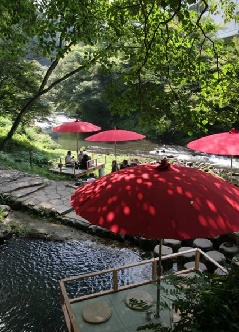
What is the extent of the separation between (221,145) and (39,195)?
6.80 m

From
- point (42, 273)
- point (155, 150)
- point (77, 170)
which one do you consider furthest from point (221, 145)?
point (155, 150)

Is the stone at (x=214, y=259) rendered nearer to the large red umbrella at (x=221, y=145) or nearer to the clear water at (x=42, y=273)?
the clear water at (x=42, y=273)

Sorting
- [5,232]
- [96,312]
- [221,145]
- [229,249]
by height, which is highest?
[221,145]

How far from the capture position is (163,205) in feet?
10.4

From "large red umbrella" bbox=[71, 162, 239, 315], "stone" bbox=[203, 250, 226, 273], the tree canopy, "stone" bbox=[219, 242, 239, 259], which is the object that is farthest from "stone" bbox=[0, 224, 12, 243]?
"stone" bbox=[219, 242, 239, 259]

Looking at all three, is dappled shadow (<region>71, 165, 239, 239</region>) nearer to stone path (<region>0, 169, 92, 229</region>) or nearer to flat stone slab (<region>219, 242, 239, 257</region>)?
flat stone slab (<region>219, 242, 239, 257</region>)

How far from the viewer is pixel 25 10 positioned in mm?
5973

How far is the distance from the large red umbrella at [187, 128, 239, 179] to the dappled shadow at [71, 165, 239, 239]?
4.78 metres

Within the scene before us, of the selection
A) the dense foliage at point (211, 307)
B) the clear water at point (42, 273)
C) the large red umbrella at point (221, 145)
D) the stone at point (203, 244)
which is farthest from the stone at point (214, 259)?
the dense foliage at point (211, 307)

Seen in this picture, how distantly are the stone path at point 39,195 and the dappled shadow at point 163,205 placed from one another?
611 cm

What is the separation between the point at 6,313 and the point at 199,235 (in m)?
4.88

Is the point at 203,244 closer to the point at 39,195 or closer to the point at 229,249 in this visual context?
the point at 229,249

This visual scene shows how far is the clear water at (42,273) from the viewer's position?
587 centimetres

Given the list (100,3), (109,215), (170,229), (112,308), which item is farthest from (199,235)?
(100,3)
